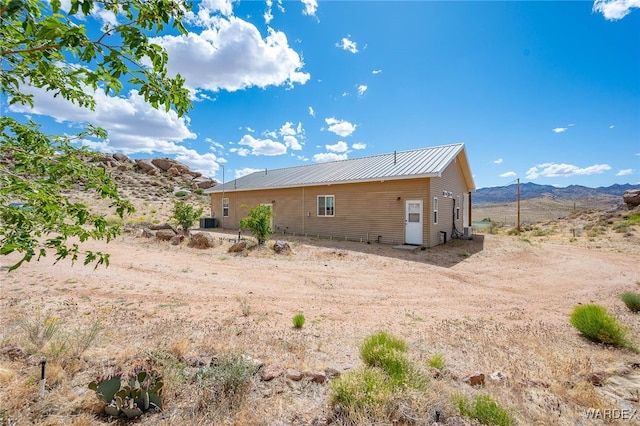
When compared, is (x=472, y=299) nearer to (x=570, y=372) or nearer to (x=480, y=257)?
(x=570, y=372)

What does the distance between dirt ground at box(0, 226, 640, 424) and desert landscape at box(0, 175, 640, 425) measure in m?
0.04

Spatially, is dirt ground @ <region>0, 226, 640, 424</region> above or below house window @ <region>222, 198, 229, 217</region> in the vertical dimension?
below

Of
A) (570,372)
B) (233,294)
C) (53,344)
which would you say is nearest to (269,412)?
(53,344)

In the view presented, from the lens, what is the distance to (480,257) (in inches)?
464

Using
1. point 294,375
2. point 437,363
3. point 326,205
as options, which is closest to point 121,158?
point 326,205

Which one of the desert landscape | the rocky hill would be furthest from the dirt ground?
the rocky hill

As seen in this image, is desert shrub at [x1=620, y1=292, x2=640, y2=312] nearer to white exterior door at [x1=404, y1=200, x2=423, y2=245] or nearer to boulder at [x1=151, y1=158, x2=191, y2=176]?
white exterior door at [x1=404, y1=200, x2=423, y2=245]

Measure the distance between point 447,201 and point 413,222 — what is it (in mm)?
3200

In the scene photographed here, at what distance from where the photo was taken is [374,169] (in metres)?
16.0

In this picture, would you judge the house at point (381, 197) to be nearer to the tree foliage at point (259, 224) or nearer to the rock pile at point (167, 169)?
the tree foliage at point (259, 224)

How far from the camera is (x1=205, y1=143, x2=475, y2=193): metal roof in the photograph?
13703 mm

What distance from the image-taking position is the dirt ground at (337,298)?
13.4 ft

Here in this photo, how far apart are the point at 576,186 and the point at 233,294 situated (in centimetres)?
19660

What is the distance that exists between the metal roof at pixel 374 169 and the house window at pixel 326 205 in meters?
0.91
